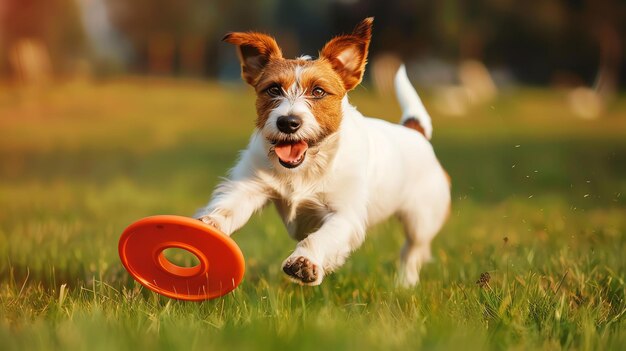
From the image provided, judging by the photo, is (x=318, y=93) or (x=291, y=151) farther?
(x=318, y=93)

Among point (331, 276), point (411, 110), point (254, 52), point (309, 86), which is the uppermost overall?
point (254, 52)

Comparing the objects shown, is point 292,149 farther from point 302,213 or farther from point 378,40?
point 378,40

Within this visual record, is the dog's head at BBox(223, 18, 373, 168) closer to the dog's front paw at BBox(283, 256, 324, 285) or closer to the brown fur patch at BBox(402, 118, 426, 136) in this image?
the dog's front paw at BBox(283, 256, 324, 285)

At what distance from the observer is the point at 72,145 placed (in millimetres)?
15109

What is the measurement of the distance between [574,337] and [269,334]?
4.13 feet

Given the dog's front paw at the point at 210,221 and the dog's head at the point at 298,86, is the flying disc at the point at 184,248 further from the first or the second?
the dog's head at the point at 298,86

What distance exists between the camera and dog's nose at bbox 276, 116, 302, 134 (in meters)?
3.83

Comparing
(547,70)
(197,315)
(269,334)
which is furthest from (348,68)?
(547,70)

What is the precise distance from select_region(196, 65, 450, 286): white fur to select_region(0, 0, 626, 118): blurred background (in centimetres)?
1831

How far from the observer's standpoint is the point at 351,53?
4.39m

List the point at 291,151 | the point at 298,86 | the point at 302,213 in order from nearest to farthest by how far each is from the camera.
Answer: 1. the point at 291,151
2. the point at 298,86
3. the point at 302,213

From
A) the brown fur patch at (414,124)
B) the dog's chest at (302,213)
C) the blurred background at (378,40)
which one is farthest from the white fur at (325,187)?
the blurred background at (378,40)

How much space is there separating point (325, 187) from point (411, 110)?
153cm

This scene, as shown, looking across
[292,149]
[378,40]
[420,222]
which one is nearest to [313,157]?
[292,149]
